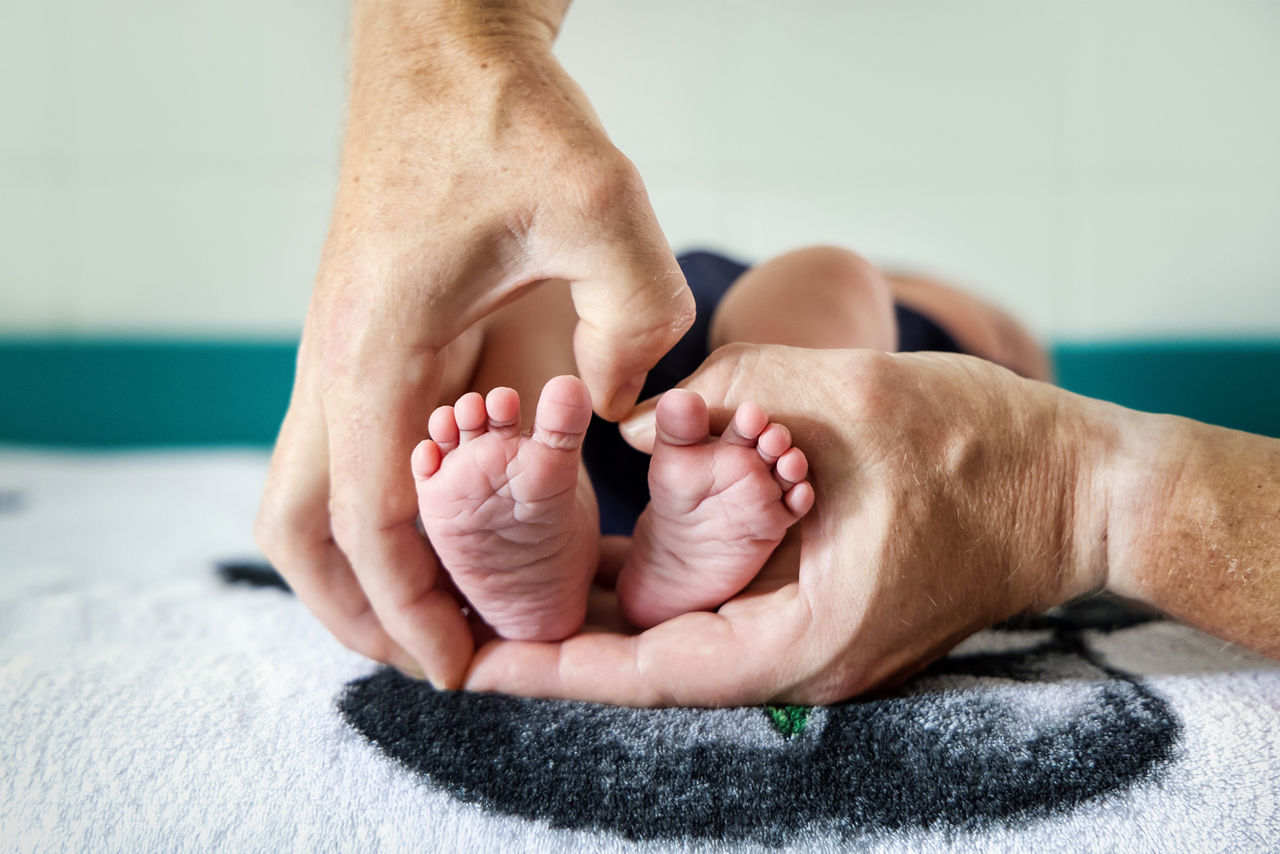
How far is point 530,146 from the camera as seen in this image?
38 cm

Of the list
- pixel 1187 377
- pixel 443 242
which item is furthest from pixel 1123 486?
pixel 443 242

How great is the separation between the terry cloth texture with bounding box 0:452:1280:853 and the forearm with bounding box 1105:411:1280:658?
0.05 m

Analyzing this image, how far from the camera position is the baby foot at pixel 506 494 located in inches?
15.1

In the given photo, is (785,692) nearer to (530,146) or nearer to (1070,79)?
(530,146)

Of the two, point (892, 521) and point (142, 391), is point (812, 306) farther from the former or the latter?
point (142, 391)

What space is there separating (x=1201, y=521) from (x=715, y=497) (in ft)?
0.76

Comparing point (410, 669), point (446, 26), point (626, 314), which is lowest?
point (410, 669)

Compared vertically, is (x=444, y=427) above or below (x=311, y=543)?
above

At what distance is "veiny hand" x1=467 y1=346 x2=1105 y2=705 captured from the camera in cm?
41

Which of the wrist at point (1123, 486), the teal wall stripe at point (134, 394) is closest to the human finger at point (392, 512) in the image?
the wrist at point (1123, 486)

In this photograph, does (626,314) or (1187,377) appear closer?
(626,314)

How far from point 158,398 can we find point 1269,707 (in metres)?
1.67

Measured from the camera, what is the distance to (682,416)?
0.40m

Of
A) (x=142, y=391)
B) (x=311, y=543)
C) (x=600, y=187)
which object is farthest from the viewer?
(x=142, y=391)
